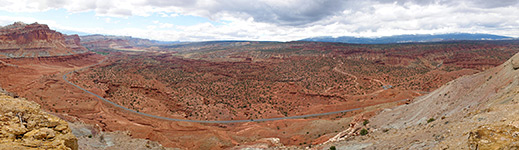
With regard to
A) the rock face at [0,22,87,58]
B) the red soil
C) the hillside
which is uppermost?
the rock face at [0,22,87,58]

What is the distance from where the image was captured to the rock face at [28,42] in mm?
98675

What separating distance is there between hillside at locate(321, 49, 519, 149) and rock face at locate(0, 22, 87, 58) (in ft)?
439

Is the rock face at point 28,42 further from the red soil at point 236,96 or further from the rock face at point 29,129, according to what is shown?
the rock face at point 29,129

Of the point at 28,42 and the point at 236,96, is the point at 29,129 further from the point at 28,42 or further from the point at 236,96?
the point at 28,42

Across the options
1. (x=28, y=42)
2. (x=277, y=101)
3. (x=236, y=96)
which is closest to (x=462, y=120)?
(x=277, y=101)

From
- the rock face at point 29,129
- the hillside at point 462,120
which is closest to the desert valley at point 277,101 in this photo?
the hillside at point 462,120

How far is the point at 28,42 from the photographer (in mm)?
107438

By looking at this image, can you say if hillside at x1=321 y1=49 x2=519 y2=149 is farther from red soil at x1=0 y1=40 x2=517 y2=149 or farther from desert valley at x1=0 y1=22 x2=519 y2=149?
red soil at x1=0 y1=40 x2=517 y2=149

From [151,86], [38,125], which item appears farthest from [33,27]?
[38,125]

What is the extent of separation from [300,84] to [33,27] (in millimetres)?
136558

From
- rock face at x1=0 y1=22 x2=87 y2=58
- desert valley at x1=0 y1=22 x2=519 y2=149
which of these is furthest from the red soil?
rock face at x1=0 y1=22 x2=87 y2=58

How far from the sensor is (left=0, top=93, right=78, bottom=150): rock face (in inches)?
312

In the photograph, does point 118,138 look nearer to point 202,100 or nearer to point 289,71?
point 202,100

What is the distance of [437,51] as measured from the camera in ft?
353
